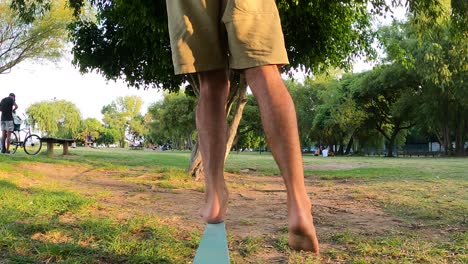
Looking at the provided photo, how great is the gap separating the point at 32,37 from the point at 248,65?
81.3 feet

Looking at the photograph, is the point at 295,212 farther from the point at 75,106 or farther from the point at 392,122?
the point at 75,106

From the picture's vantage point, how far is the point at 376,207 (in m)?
5.72

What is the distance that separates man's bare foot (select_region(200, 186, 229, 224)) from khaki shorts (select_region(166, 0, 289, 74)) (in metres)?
0.65

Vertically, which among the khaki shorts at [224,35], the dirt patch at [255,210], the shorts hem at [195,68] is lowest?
the dirt patch at [255,210]

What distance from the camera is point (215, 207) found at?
7.03 feet

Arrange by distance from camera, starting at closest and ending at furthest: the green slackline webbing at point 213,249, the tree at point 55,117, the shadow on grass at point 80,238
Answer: the green slackline webbing at point 213,249, the shadow on grass at point 80,238, the tree at point 55,117

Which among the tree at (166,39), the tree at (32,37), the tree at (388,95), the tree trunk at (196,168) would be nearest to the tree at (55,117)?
the tree at (32,37)

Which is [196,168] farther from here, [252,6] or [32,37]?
[32,37]

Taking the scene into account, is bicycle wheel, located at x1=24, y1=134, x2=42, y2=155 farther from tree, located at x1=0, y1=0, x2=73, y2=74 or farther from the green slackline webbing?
the green slackline webbing

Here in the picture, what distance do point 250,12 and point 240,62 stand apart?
0.22 metres

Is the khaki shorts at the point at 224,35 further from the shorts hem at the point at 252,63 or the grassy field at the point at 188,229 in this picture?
the grassy field at the point at 188,229

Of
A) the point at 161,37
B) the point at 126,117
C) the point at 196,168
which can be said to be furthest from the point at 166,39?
the point at 126,117

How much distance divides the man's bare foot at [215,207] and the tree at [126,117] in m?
105

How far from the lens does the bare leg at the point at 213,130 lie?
2.21 metres
